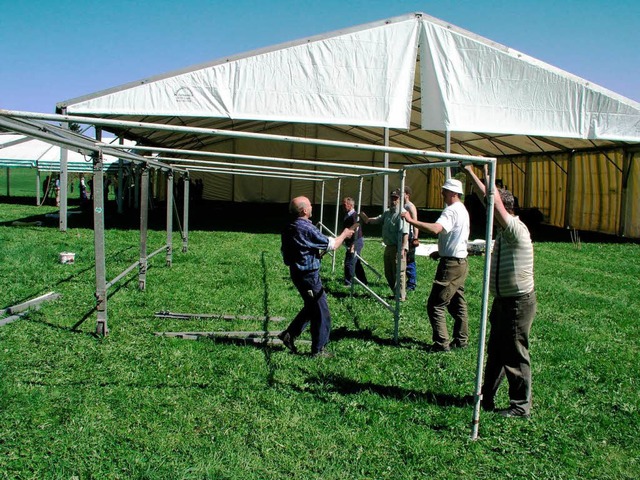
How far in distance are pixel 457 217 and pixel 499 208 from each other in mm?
1621

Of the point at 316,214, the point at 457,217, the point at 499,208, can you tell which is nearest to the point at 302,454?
the point at 499,208

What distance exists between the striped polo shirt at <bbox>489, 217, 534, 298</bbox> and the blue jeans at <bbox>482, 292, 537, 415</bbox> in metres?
0.08

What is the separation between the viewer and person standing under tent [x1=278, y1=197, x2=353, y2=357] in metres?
5.05

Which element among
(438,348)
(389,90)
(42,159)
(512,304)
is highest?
(389,90)

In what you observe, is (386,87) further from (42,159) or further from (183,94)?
(42,159)

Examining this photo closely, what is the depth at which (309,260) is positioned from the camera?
513cm

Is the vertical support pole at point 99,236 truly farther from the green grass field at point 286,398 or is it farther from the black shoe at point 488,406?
the black shoe at point 488,406

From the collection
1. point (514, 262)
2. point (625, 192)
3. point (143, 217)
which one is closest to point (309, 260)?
point (514, 262)

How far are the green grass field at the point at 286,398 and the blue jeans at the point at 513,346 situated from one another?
24cm

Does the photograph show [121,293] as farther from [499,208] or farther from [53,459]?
[499,208]

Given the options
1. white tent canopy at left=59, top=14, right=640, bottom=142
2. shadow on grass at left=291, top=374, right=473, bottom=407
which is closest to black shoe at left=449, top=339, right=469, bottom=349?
shadow on grass at left=291, top=374, right=473, bottom=407

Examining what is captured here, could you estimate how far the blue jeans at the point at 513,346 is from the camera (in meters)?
4.04

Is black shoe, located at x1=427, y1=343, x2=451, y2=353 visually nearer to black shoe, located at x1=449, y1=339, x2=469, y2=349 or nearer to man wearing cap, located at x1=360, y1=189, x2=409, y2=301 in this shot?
black shoe, located at x1=449, y1=339, x2=469, y2=349

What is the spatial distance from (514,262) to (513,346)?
66 centimetres
